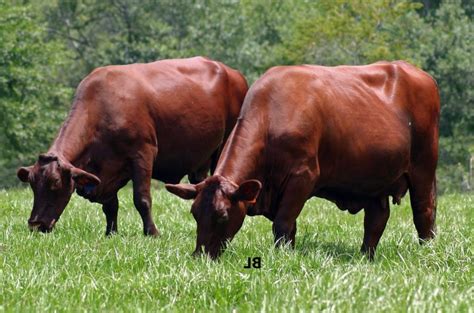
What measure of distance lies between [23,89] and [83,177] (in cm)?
2675

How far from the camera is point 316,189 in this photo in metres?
9.27

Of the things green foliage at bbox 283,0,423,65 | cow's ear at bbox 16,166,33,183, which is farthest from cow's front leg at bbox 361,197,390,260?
green foliage at bbox 283,0,423,65

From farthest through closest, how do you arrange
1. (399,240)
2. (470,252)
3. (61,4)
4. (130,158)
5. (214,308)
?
(61,4) → (130,158) → (399,240) → (470,252) → (214,308)


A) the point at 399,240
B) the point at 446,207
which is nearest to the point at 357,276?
the point at 399,240

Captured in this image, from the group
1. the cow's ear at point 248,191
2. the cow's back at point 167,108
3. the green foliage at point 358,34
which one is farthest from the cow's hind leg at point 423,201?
the green foliage at point 358,34

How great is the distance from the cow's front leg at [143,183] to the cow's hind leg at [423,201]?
287 cm

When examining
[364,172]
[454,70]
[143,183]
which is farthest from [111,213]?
[454,70]

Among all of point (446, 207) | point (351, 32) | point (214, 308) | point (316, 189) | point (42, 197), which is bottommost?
point (351, 32)

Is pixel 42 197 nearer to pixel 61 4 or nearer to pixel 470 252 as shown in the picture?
pixel 470 252

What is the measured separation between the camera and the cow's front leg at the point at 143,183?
441 inches

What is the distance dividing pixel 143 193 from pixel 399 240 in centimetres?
299

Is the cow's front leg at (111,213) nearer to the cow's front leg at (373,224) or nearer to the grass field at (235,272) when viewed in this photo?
the grass field at (235,272)

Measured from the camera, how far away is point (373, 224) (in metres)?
9.84

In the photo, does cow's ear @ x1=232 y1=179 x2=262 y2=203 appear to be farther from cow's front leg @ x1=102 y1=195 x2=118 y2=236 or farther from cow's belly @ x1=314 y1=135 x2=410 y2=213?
cow's front leg @ x1=102 y1=195 x2=118 y2=236
